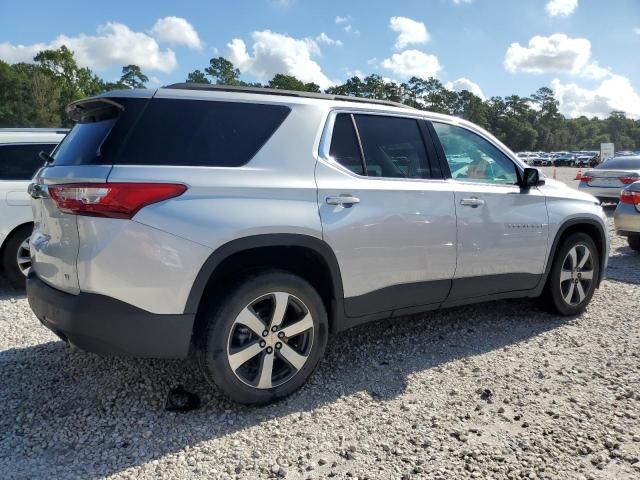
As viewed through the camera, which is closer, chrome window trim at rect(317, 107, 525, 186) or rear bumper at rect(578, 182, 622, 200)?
chrome window trim at rect(317, 107, 525, 186)

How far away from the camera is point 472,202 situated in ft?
13.0

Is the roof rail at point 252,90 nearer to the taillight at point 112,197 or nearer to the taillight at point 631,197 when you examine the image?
the taillight at point 112,197

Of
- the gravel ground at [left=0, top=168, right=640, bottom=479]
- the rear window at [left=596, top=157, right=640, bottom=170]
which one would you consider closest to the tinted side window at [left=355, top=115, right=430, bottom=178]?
the gravel ground at [left=0, top=168, right=640, bottom=479]

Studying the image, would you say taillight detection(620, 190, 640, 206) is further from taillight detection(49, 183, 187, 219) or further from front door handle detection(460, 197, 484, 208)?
taillight detection(49, 183, 187, 219)

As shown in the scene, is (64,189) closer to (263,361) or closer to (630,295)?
(263,361)

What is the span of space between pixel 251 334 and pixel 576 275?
3267mm

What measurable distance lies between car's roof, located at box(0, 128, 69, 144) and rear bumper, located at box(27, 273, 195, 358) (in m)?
3.79

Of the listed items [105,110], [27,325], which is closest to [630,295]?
[105,110]

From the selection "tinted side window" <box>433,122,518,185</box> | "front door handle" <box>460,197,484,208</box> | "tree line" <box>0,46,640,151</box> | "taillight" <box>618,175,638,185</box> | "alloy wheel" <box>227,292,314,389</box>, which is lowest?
"alloy wheel" <box>227,292,314,389</box>

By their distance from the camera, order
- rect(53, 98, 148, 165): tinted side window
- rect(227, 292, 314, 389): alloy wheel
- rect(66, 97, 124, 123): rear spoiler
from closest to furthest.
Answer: rect(53, 98, 148, 165): tinted side window < rect(66, 97, 124, 123): rear spoiler < rect(227, 292, 314, 389): alloy wheel

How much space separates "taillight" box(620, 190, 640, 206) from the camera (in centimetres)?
762

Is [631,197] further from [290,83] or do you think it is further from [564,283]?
Result: [290,83]

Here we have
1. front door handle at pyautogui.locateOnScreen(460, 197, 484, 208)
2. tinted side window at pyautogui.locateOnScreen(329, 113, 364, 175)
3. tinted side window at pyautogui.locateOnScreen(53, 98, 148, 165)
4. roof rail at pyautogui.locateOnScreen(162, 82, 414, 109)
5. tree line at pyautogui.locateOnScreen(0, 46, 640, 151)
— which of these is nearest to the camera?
tinted side window at pyautogui.locateOnScreen(53, 98, 148, 165)

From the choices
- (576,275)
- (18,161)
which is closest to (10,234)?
(18,161)
